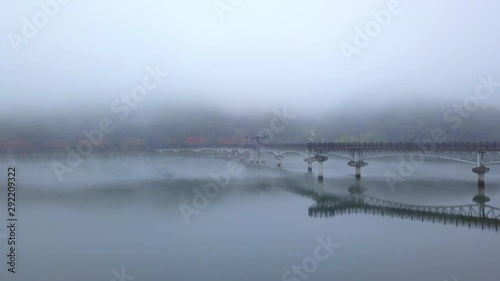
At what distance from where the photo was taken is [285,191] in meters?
30.8

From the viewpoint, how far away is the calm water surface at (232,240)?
12797mm

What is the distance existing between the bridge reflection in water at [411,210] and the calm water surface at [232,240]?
0.65m

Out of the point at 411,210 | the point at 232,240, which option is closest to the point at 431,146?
the point at 411,210

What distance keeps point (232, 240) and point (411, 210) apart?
453 inches

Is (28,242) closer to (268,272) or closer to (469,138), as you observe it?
(268,272)

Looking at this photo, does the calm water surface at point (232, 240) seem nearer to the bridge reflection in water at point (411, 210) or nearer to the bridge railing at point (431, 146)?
the bridge reflection in water at point (411, 210)

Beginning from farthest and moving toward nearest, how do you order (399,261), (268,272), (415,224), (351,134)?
1. (351,134)
2. (415,224)
3. (399,261)
4. (268,272)

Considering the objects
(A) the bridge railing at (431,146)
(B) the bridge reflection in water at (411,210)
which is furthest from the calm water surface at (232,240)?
(A) the bridge railing at (431,146)

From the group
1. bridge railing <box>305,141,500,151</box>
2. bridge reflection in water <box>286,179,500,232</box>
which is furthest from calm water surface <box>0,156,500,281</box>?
bridge railing <box>305,141,500,151</box>

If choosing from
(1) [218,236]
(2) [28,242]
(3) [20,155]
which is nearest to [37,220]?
(2) [28,242]

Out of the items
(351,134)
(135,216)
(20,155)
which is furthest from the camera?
(351,134)

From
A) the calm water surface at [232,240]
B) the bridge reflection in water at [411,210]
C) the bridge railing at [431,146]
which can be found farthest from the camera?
the bridge railing at [431,146]

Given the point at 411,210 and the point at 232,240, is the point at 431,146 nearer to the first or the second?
the point at 411,210

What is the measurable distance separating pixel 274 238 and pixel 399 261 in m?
5.05
